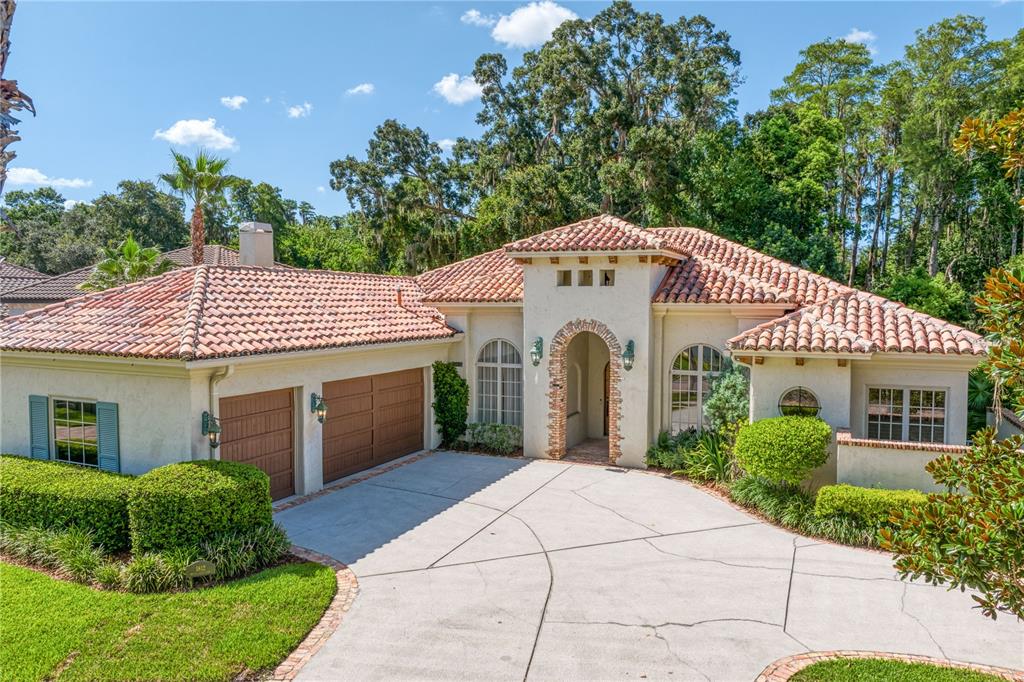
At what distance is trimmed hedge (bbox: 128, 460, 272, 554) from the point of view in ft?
30.6

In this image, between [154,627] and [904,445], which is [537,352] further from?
[154,627]

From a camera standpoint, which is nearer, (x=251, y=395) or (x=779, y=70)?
(x=251, y=395)

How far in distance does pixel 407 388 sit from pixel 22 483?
8.69m

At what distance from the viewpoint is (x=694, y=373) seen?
53.7ft

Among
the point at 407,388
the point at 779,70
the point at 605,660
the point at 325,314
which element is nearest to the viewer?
the point at 605,660

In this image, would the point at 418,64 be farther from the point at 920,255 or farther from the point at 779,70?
the point at 920,255

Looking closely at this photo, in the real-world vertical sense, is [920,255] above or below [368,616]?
above

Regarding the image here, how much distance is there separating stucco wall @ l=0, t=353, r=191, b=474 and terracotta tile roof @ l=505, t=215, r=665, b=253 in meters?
8.97

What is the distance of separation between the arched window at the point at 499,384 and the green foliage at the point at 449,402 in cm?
55

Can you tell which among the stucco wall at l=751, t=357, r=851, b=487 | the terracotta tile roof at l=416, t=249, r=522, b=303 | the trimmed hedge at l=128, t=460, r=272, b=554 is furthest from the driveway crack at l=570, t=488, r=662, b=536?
the trimmed hedge at l=128, t=460, r=272, b=554

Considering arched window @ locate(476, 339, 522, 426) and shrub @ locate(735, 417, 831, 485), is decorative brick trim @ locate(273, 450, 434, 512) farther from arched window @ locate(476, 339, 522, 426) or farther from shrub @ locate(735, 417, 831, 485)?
shrub @ locate(735, 417, 831, 485)

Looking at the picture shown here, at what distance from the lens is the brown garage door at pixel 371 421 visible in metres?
14.9

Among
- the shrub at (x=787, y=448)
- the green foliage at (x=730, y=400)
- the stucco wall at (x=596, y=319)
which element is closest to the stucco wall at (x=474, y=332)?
the stucco wall at (x=596, y=319)

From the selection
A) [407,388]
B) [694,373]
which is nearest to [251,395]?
[407,388]
